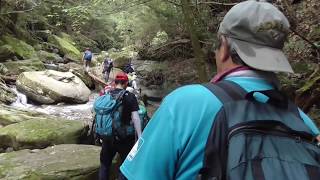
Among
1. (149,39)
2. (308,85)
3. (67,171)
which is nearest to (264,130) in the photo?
(308,85)

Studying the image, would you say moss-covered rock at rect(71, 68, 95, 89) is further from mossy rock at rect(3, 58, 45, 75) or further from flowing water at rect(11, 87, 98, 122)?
flowing water at rect(11, 87, 98, 122)

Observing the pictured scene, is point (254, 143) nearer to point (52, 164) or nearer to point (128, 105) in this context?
point (128, 105)

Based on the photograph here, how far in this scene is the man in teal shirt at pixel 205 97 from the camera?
1.26 meters

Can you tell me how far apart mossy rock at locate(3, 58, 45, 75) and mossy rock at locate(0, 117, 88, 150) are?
9.92 meters

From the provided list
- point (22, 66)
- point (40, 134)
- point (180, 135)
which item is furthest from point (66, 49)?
point (180, 135)

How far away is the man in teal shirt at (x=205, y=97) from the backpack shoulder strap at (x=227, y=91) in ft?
0.06

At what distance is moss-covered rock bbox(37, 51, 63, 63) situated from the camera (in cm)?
2325

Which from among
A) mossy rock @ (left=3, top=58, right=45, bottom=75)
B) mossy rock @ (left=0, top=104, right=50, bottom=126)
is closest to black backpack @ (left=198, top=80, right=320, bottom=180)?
mossy rock @ (left=0, top=104, right=50, bottom=126)

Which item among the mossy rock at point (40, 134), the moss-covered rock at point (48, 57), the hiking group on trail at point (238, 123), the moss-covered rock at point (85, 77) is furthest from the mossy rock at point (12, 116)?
the moss-covered rock at point (48, 57)

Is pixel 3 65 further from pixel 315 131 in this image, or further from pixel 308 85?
pixel 315 131

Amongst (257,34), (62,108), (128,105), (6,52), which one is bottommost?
(62,108)

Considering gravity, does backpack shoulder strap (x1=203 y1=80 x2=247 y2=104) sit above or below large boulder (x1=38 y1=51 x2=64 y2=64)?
above

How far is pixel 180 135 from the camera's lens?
1264 mm

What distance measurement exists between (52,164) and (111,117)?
1789 millimetres
